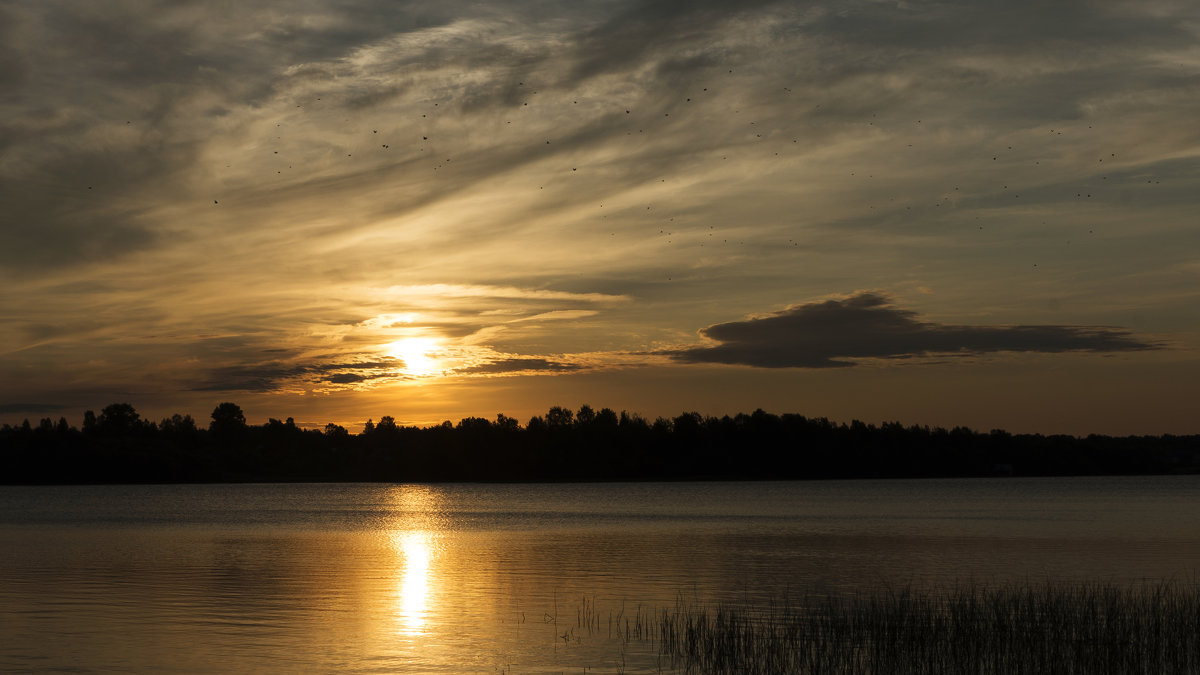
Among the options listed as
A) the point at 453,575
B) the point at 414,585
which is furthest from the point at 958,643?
the point at 453,575

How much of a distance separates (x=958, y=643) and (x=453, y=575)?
2704cm

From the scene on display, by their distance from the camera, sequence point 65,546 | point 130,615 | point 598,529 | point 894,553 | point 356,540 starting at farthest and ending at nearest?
point 598,529
point 356,540
point 65,546
point 894,553
point 130,615

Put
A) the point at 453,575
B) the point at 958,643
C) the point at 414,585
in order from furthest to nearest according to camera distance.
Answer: the point at 453,575 < the point at 414,585 < the point at 958,643

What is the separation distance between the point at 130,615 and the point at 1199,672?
28.4 m

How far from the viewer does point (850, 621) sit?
28.3 metres

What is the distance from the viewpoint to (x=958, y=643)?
2406 centimetres

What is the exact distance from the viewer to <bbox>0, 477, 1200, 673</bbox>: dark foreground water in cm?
2667

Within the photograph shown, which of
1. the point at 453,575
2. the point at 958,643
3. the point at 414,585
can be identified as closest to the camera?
the point at 958,643

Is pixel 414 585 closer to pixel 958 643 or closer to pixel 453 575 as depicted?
pixel 453 575

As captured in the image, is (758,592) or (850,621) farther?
(758,592)

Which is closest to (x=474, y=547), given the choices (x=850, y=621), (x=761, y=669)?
(x=850, y=621)

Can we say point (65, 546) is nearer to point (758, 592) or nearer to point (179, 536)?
point (179, 536)

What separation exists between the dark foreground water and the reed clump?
1.67m

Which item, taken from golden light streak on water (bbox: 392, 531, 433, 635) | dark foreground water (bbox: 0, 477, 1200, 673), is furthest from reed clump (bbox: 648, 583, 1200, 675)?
golden light streak on water (bbox: 392, 531, 433, 635)
